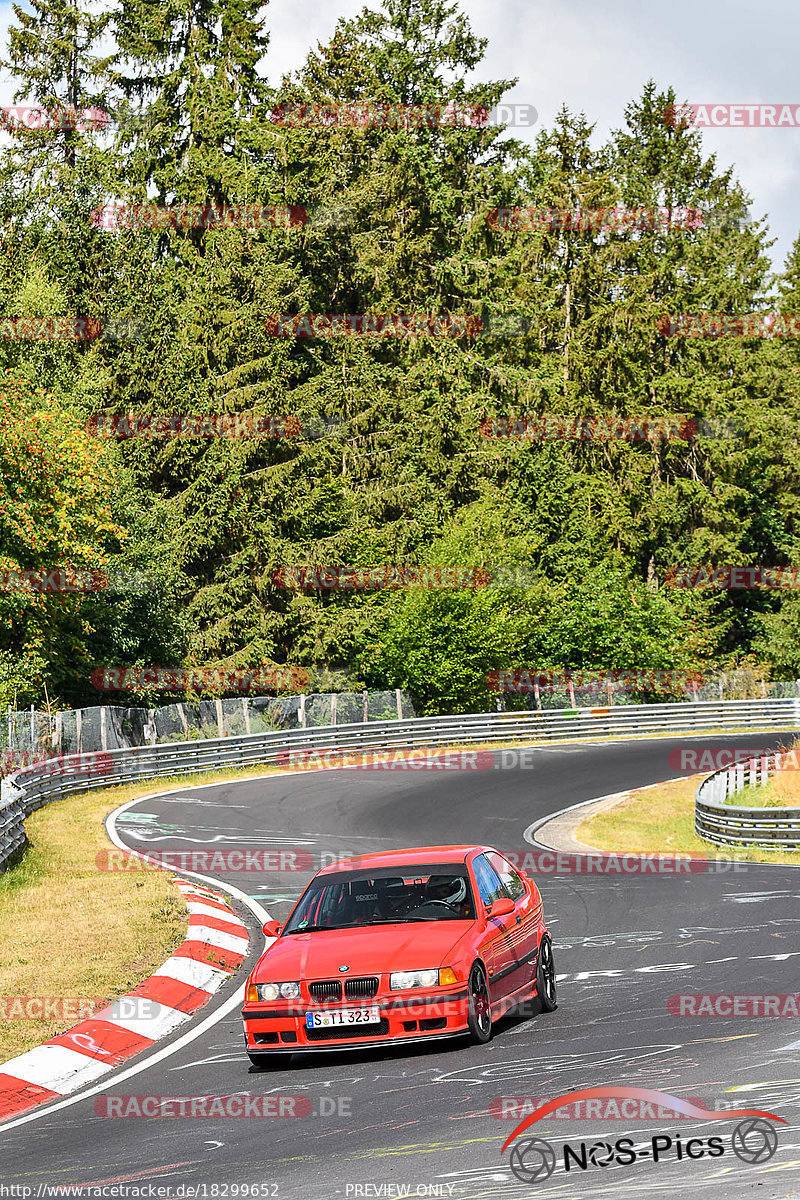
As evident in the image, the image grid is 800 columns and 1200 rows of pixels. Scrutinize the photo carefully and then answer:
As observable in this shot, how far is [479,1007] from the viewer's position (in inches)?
377

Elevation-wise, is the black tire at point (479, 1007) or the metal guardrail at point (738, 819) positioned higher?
the black tire at point (479, 1007)

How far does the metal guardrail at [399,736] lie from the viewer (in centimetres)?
3253

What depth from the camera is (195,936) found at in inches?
577

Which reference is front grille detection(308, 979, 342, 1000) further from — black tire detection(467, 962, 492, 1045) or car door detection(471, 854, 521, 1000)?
car door detection(471, 854, 521, 1000)

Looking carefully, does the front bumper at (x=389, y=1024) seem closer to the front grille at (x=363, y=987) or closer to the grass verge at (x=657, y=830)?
the front grille at (x=363, y=987)

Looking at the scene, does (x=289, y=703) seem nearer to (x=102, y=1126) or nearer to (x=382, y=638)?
(x=382, y=638)

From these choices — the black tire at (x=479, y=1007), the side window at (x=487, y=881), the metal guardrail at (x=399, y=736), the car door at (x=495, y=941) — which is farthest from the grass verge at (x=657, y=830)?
the black tire at (x=479, y=1007)

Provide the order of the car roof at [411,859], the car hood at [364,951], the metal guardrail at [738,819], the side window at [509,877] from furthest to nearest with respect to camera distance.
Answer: the metal guardrail at [738,819]
the side window at [509,877]
the car roof at [411,859]
the car hood at [364,951]

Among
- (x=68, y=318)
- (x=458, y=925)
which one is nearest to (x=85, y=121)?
(x=68, y=318)

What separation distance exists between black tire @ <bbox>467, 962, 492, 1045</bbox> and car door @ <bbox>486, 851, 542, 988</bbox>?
730 millimetres

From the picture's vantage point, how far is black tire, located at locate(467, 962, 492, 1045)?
9445mm

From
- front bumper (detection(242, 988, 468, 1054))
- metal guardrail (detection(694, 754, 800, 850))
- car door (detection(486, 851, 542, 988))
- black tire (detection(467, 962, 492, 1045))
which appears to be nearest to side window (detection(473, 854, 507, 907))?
car door (detection(486, 851, 542, 988))

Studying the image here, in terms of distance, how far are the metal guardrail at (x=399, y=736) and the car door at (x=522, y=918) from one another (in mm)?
13026

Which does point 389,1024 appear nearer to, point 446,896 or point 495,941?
point 495,941
